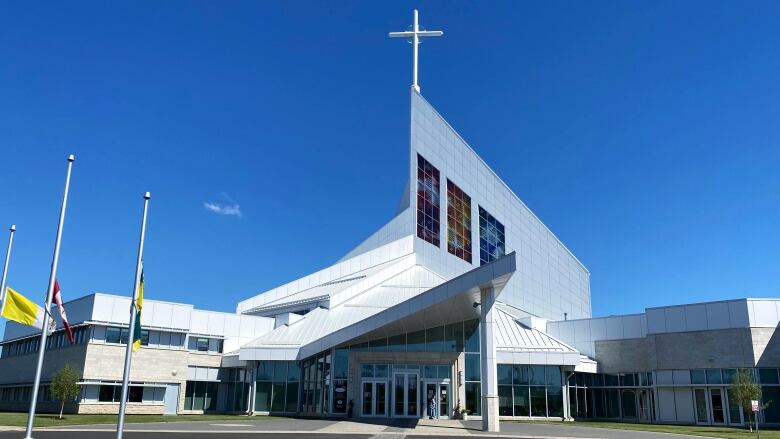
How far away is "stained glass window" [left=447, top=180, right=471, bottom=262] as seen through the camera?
54062 mm

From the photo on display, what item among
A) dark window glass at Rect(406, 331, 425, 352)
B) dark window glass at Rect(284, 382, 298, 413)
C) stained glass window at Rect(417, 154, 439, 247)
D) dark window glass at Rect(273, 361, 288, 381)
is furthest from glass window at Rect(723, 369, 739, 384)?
dark window glass at Rect(273, 361, 288, 381)

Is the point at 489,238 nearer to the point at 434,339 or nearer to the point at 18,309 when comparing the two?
the point at 434,339

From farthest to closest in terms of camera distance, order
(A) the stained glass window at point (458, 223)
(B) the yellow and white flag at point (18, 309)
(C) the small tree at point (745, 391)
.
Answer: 1. (A) the stained glass window at point (458, 223)
2. (C) the small tree at point (745, 391)
3. (B) the yellow and white flag at point (18, 309)

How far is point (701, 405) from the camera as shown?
3875 centimetres

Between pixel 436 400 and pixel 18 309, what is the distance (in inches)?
956


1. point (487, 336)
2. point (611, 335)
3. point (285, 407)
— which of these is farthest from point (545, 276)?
point (487, 336)

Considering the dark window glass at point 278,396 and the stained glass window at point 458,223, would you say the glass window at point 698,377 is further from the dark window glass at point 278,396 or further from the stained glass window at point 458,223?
the dark window glass at point 278,396

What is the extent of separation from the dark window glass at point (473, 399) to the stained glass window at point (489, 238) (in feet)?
71.4

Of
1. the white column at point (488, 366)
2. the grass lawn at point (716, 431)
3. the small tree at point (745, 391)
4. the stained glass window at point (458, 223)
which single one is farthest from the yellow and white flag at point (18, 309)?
the stained glass window at point (458, 223)

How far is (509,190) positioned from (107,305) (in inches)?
1615

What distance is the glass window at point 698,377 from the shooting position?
127ft

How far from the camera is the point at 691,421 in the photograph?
38812 millimetres

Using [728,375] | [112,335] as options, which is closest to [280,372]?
[112,335]

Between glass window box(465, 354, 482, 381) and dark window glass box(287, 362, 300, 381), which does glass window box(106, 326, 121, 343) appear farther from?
glass window box(465, 354, 482, 381)
